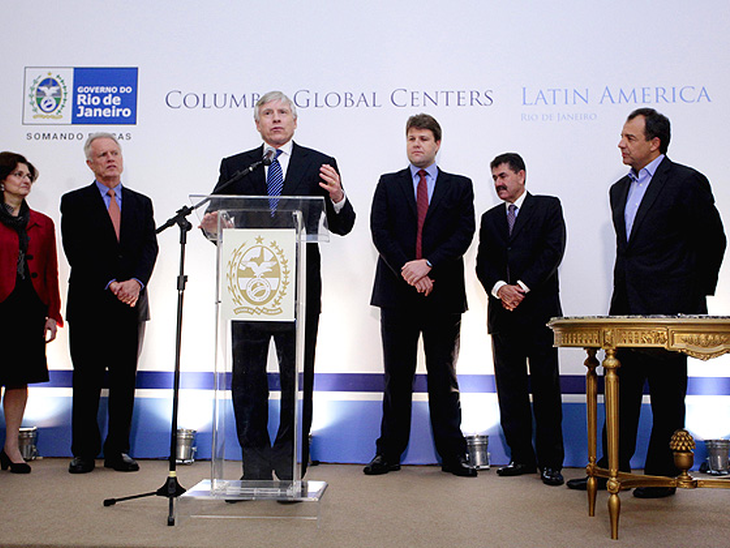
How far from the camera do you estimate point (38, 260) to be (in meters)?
4.36

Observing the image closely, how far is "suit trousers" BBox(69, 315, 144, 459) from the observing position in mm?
4254

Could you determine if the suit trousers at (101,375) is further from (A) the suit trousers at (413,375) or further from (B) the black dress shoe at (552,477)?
(B) the black dress shoe at (552,477)

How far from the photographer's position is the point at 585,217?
460cm

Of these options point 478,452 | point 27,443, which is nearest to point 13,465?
point 27,443

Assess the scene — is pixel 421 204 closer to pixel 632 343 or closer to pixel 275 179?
pixel 275 179

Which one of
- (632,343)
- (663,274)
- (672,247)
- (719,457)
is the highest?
(672,247)

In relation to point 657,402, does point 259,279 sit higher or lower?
higher

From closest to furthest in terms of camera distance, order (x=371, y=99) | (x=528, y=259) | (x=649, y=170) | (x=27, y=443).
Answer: (x=649, y=170) < (x=528, y=259) < (x=27, y=443) < (x=371, y=99)

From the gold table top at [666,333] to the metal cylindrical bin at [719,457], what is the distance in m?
1.89

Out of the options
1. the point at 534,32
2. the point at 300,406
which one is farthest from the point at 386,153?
the point at 300,406

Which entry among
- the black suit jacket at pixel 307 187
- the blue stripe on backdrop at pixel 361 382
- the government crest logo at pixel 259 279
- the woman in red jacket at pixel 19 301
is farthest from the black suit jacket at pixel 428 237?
the woman in red jacket at pixel 19 301

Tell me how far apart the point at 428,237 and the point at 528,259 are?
22.7 inches

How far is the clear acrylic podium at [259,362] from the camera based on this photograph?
8.98 feet

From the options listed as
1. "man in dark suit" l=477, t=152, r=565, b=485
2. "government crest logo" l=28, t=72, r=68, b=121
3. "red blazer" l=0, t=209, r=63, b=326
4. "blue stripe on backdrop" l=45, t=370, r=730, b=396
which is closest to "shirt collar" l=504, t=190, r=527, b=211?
"man in dark suit" l=477, t=152, r=565, b=485
